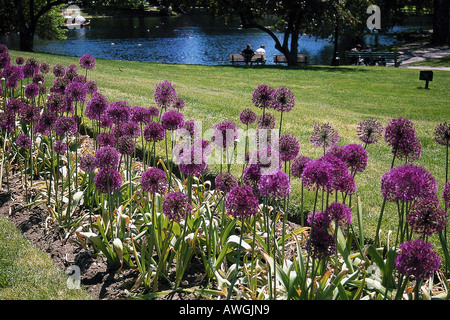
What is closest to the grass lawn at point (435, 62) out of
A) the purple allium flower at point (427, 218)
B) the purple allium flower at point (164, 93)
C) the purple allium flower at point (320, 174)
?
the purple allium flower at point (164, 93)

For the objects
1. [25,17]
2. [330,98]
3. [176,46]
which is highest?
[25,17]

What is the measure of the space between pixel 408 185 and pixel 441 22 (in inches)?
1317

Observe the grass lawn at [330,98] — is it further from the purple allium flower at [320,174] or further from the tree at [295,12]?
the tree at [295,12]

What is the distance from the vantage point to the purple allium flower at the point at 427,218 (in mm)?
2521

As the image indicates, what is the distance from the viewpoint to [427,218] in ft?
8.30

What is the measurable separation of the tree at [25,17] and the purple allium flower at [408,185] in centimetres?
2802

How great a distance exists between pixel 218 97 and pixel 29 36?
19.8 metres

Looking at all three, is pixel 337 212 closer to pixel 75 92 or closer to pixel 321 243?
pixel 321 243

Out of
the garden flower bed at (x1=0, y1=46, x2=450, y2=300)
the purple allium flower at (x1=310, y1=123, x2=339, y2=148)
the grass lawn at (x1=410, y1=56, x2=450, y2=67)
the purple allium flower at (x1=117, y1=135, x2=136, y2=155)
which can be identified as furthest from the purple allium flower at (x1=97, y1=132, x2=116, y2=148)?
the grass lawn at (x1=410, y1=56, x2=450, y2=67)

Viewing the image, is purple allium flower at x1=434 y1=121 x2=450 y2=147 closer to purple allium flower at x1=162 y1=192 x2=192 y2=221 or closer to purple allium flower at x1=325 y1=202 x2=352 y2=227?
purple allium flower at x1=325 y1=202 x2=352 y2=227

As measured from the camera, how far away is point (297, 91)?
15344 mm

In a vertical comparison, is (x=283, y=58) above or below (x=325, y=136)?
above

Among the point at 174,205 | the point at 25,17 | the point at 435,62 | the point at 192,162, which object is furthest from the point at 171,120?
the point at 25,17
